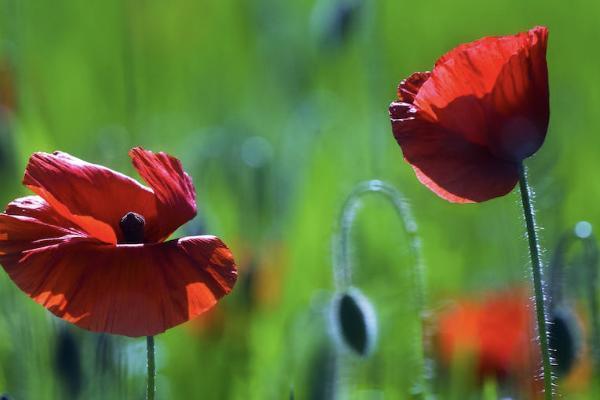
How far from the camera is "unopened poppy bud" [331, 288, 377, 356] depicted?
1029mm

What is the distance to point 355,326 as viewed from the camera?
1.04 m

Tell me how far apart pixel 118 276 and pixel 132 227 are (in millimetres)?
45

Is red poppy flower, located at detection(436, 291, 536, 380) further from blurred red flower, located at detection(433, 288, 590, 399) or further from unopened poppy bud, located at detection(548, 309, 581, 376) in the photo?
unopened poppy bud, located at detection(548, 309, 581, 376)

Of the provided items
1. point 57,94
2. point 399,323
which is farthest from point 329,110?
point 399,323

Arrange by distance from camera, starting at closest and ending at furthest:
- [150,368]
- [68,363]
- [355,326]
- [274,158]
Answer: [150,368] < [355,326] < [68,363] < [274,158]

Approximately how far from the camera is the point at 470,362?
52.2 inches

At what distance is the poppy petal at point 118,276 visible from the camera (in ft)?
2.42

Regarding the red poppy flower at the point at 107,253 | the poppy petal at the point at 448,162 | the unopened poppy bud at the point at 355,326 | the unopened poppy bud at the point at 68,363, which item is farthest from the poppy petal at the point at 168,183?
the unopened poppy bud at the point at 68,363

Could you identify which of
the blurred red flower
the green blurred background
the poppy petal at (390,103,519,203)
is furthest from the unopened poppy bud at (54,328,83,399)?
the poppy petal at (390,103,519,203)

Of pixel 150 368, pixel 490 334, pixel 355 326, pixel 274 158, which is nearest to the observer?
pixel 150 368

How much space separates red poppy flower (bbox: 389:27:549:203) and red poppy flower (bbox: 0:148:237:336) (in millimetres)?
143

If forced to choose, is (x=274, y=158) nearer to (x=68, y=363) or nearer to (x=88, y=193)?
→ (x=68, y=363)

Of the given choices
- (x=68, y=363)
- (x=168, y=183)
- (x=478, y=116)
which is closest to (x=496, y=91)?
(x=478, y=116)

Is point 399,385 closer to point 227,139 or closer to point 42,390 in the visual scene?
point 42,390
